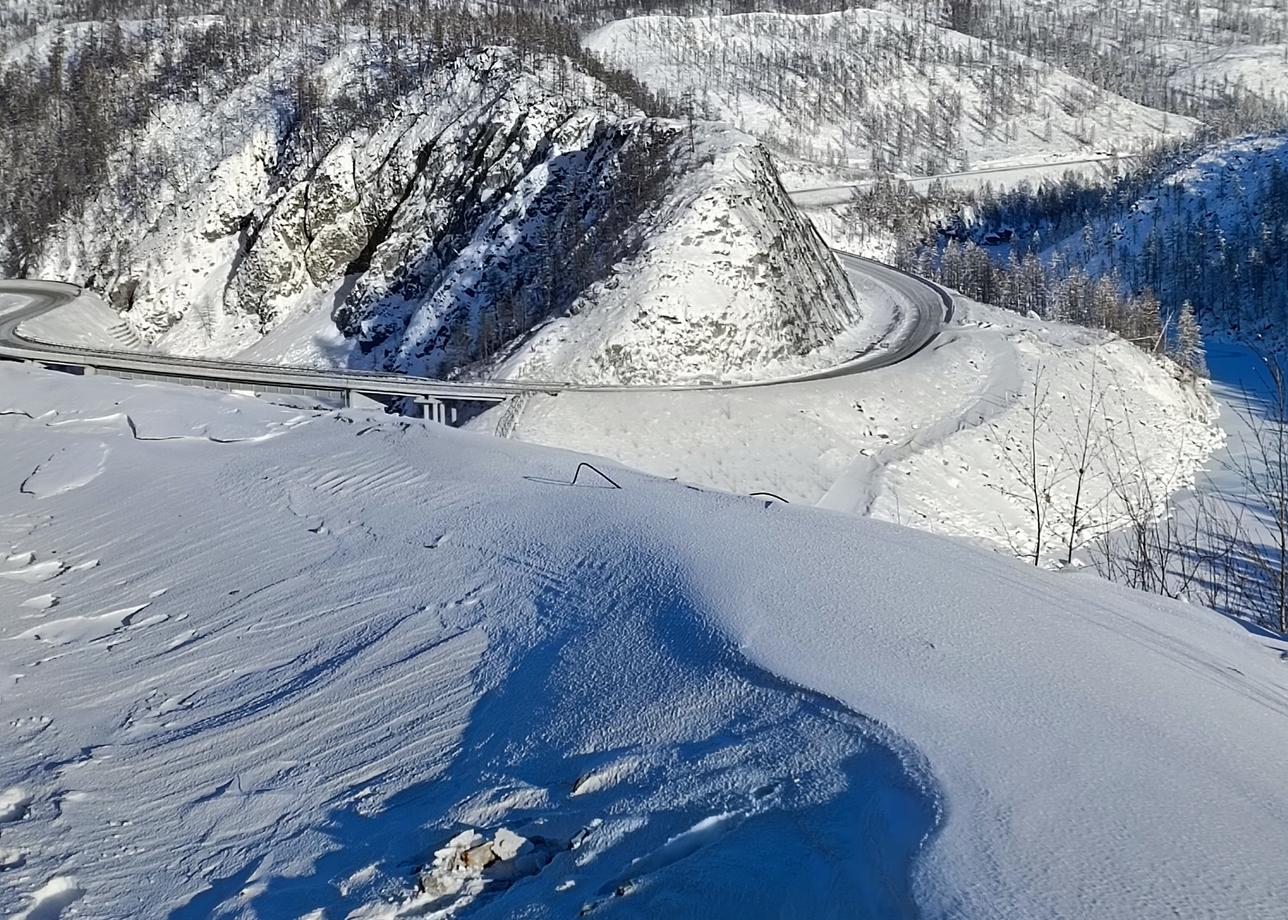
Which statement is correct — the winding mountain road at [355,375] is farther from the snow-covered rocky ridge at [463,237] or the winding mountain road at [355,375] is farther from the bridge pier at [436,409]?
the snow-covered rocky ridge at [463,237]

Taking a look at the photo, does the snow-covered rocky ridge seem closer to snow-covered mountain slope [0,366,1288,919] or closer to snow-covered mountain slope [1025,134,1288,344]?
snow-covered mountain slope [0,366,1288,919]

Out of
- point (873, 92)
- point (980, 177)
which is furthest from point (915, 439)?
point (873, 92)

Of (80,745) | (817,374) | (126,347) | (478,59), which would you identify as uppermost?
(478,59)

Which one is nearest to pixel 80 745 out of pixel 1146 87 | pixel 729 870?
pixel 729 870

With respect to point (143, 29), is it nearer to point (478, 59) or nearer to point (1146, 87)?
point (478, 59)

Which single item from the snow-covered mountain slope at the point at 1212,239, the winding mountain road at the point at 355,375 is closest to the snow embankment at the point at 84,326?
the winding mountain road at the point at 355,375

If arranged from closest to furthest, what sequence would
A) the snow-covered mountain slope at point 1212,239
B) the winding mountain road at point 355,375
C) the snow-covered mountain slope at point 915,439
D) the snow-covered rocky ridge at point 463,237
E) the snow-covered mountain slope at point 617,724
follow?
the snow-covered mountain slope at point 617,724
the snow-covered mountain slope at point 915,439
the winding mountain road at point 355,375
the snow-covered rocky ridge at point 463,237
the snow-covered mountain slope at point 1212,239
